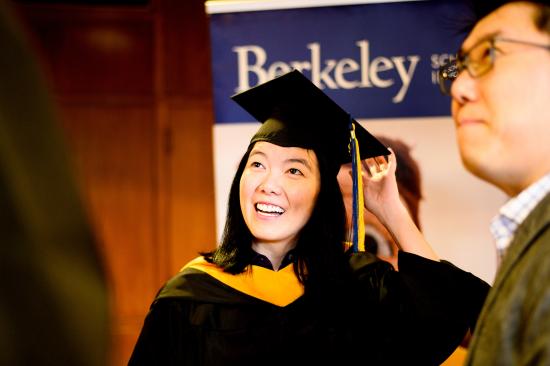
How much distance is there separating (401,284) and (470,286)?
0.79 feet

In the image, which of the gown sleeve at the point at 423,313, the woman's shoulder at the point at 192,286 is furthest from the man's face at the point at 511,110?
the woman's shoulder at the point at 192,286

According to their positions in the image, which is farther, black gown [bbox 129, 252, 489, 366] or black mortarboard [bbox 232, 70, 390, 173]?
black mortarboard [bbox 232, 70, 390, 173]

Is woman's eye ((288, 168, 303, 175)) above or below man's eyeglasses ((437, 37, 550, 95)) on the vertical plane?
below

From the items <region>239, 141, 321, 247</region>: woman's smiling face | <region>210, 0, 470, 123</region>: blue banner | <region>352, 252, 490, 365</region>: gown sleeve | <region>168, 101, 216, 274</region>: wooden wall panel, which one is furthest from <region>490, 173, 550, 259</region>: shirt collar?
<region>168, 101, 216, 274</region>: wooden wall panel

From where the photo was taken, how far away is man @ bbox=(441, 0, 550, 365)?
37.9 inches

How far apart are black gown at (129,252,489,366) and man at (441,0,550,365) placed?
0.78m

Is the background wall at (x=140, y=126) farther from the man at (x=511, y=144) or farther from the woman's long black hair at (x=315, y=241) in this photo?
the man at (x=511, y=144)

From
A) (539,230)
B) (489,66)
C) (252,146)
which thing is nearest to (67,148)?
(539,230)

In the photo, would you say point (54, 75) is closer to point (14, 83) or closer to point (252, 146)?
point (252, 146)

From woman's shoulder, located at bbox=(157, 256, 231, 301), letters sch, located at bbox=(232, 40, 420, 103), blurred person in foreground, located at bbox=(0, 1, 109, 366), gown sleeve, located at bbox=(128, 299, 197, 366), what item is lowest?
gown sleeve, located at bbox=(128, 299, 197, 366)

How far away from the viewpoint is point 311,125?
2104 millimetres

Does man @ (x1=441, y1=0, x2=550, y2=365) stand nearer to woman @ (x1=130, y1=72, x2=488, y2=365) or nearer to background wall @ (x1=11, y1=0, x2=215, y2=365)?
woman @ (x1=130, y1=72, x2=488, y2=365)

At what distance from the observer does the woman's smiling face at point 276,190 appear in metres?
2.03

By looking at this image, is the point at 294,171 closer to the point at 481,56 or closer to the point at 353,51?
the point at 353,51
